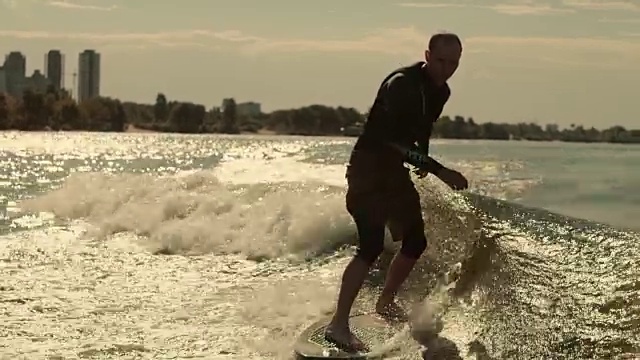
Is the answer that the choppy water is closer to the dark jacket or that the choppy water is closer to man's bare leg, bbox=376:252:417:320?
man's bare leg, bbox=376:252:417:320

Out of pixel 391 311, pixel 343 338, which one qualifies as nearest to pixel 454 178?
pixel 343 338

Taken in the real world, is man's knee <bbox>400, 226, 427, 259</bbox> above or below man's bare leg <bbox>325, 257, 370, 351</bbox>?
above

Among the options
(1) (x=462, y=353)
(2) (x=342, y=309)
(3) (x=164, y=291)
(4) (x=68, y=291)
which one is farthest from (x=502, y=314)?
(4) (x=68, y=291)

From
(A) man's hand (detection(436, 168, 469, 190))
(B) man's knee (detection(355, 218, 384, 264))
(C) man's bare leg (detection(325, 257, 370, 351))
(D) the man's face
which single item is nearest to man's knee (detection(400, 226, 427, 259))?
(B) man's knee (detection(355, 218, 384, 264))

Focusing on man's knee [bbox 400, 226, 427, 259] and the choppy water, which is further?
man's knee [bbox 400, 226, 427, 259]

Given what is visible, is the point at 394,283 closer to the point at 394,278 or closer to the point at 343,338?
the point at 394,278

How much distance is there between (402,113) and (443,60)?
1.43 feet

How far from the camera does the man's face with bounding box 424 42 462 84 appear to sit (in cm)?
573

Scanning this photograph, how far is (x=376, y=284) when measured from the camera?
8102 mm

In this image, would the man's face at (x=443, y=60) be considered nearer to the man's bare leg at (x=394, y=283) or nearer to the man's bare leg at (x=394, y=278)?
the man's bare leg at (x=394, y=278)

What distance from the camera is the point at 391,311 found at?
6551 mm

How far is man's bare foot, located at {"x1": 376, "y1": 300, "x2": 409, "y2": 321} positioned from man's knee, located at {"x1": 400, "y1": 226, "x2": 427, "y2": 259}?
485mm

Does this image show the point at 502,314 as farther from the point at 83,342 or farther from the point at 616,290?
the point at 83,342

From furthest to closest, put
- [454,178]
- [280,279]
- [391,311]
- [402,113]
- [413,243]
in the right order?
1. [280,279]
2. [391,311]
3. [413,243]
4. [402,113]
5. [454,178]
